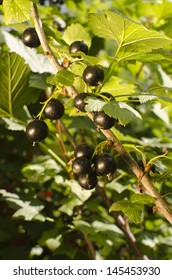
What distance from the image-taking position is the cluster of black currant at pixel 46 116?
49.6 inches

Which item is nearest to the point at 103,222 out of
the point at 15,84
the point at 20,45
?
the point at 15,84

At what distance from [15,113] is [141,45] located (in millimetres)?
777

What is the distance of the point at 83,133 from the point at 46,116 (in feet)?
3.31

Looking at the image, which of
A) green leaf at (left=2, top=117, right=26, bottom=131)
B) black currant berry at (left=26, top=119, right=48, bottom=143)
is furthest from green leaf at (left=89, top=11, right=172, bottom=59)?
green leaf at (left=2, top=117, right=26, bottom=131)

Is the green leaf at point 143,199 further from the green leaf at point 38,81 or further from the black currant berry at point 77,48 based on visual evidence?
the green leaf at point 38,81

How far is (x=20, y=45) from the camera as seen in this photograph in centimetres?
204

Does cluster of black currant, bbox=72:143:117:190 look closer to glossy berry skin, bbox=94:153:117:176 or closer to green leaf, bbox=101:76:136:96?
glossy berry skin, bbox=94:153:117:176

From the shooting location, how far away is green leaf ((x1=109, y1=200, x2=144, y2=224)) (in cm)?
122

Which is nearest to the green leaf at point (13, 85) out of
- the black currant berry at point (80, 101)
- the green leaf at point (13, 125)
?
the green leaf at point (13, 125)

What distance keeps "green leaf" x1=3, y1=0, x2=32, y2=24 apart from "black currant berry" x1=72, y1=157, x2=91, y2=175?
0.43 m

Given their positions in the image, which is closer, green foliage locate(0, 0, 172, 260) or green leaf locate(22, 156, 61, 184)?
green foliage locate(0, 0, 172, 260)

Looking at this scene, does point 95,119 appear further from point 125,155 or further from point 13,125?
point 13,125

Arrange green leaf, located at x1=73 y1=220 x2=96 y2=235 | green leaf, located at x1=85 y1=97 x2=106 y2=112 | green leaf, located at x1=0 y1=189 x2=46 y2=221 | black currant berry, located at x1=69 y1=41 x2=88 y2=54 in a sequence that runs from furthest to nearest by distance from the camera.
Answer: green leaf, located at x1=0 y1=189 x2=46 y2=221 → green leaf, located at x1=73 y1=220 x2=96 y2=235 → black currant berry, located at x1=69 y1=41 x2=88 y2=54 → green leaf, located at x1=85 y1=97 x2=106 y2=112
